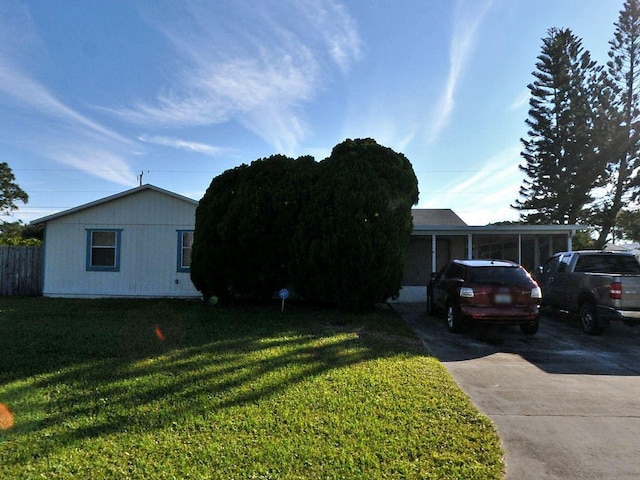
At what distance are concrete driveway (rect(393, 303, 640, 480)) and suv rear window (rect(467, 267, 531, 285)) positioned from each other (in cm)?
117

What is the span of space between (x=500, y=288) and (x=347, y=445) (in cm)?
584

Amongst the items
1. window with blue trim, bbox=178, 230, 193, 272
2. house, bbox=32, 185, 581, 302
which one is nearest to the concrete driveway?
house, bbox=32, 185, 581, 302

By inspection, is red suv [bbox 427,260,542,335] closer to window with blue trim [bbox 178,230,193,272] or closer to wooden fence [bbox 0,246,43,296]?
window with blue trim [bbox 178,230,193,272]

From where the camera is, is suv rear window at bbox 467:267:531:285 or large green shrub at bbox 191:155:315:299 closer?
suv rear window at bbox 467:267:531:285

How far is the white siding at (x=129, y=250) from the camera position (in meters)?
14.6

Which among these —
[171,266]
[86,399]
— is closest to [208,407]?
[86,399]

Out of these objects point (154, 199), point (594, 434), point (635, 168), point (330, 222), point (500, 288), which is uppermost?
point (635, 168)

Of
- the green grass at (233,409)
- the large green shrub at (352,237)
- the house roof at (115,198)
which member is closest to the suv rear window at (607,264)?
the large green shrub at (352,237)

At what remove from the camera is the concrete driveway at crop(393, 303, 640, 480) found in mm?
3592

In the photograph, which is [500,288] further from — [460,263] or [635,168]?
[635,168]

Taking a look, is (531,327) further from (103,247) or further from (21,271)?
(21,271)

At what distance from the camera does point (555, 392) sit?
5332 millimetres

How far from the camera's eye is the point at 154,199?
14727 mm

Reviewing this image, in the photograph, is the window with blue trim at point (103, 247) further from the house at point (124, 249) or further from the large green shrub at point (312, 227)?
the large green shrub at point (312, 227)
